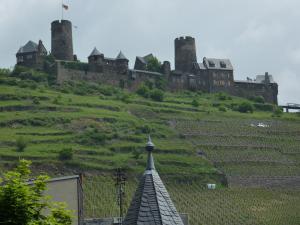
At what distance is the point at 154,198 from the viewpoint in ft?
43.2

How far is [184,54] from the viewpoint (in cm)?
15225

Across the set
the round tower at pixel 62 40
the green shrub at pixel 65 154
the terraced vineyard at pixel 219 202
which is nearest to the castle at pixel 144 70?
the round tower at pixel 62 40

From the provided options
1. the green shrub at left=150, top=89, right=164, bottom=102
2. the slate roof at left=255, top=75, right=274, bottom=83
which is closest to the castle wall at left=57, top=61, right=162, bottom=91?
the green shrub at left=150, top=89, right=164, bottom=102

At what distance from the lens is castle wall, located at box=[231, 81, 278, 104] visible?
151000mm

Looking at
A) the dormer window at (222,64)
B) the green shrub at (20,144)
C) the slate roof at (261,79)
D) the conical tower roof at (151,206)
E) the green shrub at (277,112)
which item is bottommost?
the green shrub at (20,144)

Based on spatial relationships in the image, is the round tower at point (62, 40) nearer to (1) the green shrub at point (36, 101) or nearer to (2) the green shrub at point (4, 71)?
(2) the green shrub at point (4, 71)

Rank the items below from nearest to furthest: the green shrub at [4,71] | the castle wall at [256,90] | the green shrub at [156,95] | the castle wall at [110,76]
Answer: the castle wall at [110,76]
the green shrub at [4,71]
the green shrub at [156,95]
the castle wall at [256,90]

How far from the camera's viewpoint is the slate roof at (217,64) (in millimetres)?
150875

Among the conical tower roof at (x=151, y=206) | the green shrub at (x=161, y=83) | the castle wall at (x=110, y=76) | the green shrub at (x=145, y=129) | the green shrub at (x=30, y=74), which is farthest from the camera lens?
the green shrub at (x=161, y=83)

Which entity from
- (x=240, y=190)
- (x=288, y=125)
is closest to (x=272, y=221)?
(x=240, y=190)

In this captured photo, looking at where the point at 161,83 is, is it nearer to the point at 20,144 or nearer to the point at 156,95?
the point at 156,95

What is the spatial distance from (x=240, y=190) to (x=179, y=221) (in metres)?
87.8

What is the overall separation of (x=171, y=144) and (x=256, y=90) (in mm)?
46076

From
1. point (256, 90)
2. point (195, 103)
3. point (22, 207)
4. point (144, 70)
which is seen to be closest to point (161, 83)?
point (144, 70)
